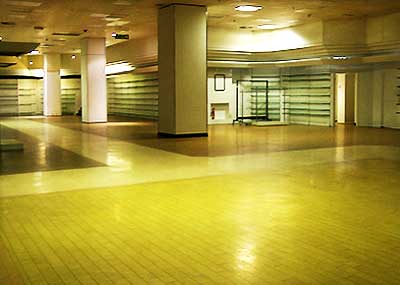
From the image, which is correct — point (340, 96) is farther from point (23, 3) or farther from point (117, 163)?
point (117, 163)

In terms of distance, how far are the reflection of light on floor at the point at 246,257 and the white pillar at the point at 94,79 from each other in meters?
20.4

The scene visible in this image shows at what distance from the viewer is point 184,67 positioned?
1611 centimetres

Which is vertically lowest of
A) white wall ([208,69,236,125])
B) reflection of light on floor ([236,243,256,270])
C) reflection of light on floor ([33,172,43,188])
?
reflection of light on floor ([236,243,256,270])

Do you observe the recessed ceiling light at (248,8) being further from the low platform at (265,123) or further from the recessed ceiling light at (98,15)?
the low platform at (265,123)

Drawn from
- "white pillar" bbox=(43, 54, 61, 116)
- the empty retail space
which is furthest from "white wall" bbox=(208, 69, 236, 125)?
"white pillar" bbox=(43, 54, 61, 116)

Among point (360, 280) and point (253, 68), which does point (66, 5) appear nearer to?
point (253, 68)

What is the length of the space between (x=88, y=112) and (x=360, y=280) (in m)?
21.5

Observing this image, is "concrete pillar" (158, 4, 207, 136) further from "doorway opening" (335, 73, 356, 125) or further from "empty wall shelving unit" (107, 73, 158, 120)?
"empty wall shelving unit" (107, 73, 158, 120)

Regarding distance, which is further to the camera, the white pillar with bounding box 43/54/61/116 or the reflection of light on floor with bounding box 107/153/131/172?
the white pillar with bounding box 43/54/61/116

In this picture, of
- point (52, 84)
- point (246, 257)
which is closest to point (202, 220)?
point (246, 257)

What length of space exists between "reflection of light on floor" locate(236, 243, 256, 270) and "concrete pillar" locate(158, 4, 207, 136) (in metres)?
11.5

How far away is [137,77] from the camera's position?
29703mm

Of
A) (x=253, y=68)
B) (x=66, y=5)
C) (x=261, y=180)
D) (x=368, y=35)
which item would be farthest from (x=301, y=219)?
(x=253, y=68)

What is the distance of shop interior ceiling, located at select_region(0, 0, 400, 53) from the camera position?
15695 mm
